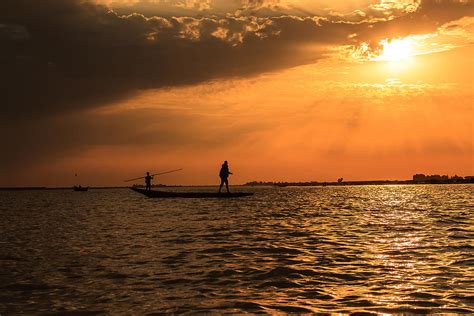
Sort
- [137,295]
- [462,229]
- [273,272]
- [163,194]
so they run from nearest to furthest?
[137,295] → [273,272] → [462,229] → [163,194]

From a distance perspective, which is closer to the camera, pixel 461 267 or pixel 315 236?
pixel 461 267

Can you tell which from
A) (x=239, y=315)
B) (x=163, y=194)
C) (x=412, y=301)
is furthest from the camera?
(x=163, y=194)

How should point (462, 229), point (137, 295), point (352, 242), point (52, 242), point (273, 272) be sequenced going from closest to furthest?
point (137, 295)
point (273, 272)
point (352, 242)
point (52, 242)
point (462, 229)

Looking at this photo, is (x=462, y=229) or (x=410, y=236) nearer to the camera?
(x=410, y=236)

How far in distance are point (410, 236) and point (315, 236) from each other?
13.3ft

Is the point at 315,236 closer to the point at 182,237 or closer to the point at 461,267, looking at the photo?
the point at 182,237

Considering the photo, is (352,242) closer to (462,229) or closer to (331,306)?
(462,229)

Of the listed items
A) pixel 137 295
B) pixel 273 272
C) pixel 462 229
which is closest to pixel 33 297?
pixel 137 295

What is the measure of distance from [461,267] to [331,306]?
588 centimetres

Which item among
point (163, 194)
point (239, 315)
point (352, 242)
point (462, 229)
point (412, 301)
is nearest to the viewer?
point (239, 315)

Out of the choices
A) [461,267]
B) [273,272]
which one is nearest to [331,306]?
[273,272]

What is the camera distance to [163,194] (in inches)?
2370

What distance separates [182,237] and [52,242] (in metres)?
5.59

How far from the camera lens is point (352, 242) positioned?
61.5 ft
